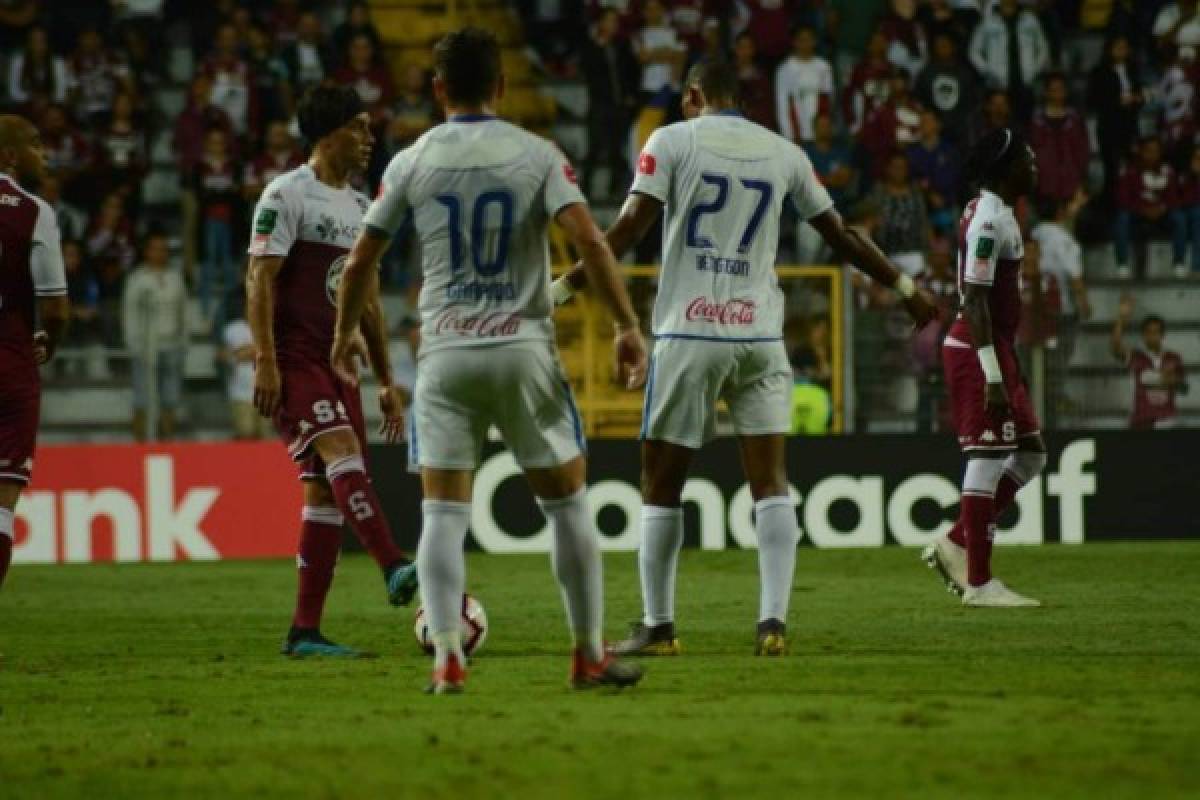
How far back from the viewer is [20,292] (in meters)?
9.26

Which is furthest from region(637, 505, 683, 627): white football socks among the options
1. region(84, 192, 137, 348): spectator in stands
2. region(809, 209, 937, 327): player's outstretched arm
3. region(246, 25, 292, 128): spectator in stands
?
region(246, 25, 292, 128): spectator in stands

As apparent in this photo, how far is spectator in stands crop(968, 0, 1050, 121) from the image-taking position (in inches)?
876

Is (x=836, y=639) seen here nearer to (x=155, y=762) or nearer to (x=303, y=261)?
(x=303, y=261)

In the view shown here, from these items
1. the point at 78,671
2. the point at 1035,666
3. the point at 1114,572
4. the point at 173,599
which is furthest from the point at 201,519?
the point at 1035,666

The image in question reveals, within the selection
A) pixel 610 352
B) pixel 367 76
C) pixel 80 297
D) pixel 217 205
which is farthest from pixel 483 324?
pixel 367 76

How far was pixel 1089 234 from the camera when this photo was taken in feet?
71.5

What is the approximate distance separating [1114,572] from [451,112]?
7976 millimetres

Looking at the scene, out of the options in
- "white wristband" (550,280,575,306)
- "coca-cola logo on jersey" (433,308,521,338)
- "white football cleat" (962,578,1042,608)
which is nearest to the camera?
"coca-cola logo on jersey" (433,308,521,338)

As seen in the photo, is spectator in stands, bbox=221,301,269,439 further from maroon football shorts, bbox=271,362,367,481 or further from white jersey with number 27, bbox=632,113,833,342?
white jersey with number 27, bbox=632,113,833,342

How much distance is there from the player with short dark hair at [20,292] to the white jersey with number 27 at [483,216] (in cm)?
214

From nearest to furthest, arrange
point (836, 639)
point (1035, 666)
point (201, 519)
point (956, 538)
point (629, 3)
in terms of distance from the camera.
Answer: point (1035, 666), point (836, 639), point (956, 538), point (201, 519), point (629, 3)

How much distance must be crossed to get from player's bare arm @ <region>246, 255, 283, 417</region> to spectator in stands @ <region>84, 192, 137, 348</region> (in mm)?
10161

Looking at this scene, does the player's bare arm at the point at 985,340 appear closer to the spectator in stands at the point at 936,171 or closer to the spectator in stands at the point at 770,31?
the spectator in stands at the point at 936,171

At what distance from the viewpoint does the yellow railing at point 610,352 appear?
18062 mm
